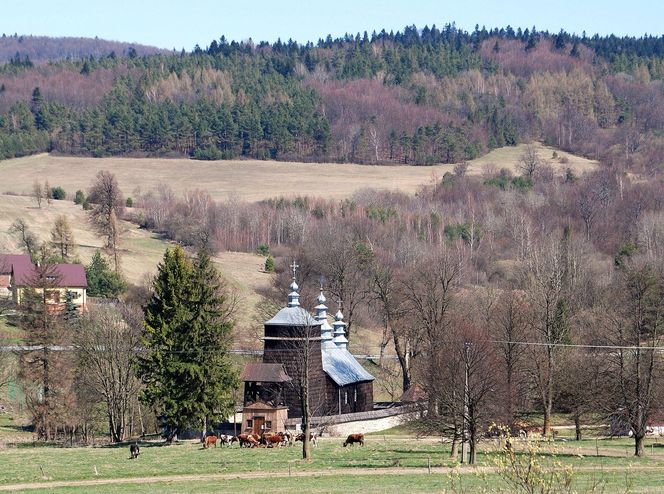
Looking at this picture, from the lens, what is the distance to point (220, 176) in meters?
189

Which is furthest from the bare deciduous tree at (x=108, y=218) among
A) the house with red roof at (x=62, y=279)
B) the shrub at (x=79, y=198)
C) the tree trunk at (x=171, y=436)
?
the tree trunk at (x=171, y=436)

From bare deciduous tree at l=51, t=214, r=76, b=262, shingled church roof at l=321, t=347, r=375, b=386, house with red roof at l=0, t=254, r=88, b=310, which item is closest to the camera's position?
shingled church roof at l=321, t=347, r=375, b=386

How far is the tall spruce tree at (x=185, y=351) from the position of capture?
206 feet

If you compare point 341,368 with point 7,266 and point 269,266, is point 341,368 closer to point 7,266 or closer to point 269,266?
point 7,266

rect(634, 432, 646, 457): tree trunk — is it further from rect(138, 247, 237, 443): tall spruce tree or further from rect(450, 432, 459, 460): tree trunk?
rect(138, 247, 237, 443): tall spruce tree

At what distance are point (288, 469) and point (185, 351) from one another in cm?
1673

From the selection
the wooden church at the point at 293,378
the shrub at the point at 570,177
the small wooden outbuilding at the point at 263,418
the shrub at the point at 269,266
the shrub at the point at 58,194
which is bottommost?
the small wooden outbuilding at the point at 263,418

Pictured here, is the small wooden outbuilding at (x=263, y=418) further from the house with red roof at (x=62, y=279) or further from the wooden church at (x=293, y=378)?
the house with red roof at (x=62, y=279)

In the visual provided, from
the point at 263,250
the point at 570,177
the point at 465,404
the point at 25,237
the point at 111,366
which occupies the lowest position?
the point at 465,404

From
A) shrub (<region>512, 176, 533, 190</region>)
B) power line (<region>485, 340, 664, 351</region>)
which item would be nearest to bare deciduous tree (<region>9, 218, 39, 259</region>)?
power line (<region>485, 340, 664, 351</region>)

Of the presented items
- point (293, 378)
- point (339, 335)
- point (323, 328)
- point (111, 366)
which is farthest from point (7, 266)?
point (293, 378)

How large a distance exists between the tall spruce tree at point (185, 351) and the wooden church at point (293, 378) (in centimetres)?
271

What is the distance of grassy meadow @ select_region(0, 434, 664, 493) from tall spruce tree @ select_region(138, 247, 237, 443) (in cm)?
372

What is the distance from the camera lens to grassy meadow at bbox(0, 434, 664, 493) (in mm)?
42469
